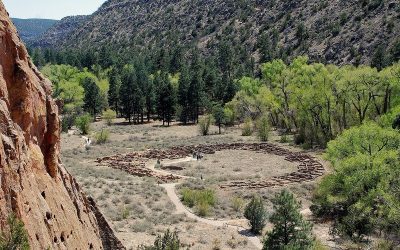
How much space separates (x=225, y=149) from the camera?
54.1m

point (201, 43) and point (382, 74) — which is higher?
point (201, 43)

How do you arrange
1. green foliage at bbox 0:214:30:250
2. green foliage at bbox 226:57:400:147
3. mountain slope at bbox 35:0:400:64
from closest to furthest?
green foliage at bbox 0:214:30:250
green foliage at bbox 226:57:400:147
mountain slope at bbox 35:0:400:64

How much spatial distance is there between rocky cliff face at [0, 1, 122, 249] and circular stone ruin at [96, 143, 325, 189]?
24.7 metres

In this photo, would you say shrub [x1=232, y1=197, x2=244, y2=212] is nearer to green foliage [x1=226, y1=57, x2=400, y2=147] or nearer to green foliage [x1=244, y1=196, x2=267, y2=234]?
green foliage [x1=244, y1=196, x2=267, y2=234]

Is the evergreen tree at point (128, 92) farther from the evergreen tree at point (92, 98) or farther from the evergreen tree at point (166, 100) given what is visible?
the evergreen tree at point (166, 100)

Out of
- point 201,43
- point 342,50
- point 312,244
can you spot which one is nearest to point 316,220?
point 312,244

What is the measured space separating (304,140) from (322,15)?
190 ft

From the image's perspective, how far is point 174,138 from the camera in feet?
207

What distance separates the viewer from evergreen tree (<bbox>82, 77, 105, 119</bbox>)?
8244cm

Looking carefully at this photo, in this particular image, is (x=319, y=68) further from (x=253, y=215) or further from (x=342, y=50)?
(x=342, y=50)

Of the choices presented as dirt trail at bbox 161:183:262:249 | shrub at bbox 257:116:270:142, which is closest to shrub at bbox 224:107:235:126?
shrub at bbox 257:116:270:142

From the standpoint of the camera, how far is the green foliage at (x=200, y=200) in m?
29.4

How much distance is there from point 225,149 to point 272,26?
217 ft

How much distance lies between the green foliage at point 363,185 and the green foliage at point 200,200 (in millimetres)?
6900
